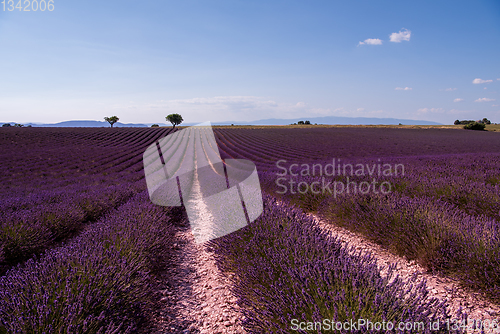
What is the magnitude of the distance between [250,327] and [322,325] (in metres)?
0.64

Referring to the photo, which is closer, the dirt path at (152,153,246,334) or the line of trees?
the dirt path at (152,153,246,334)

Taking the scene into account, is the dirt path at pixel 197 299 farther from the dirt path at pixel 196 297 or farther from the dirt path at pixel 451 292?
the dirt path at pixel 451 292

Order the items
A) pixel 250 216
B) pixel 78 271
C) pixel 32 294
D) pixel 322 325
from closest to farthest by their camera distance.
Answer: pixel 322 325, pixel 32 294, pixel 78 271, pixel 250 216

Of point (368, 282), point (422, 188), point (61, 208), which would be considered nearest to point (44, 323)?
point (368, 282)

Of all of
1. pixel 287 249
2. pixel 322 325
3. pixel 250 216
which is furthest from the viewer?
pixel 250 216

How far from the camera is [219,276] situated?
2754 millimetres

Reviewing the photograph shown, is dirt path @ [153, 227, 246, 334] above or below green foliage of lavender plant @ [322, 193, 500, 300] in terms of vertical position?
below

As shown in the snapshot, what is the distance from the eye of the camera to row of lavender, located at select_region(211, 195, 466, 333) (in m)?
1.25

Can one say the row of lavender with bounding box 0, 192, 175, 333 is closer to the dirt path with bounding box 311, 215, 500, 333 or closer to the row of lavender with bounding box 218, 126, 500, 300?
the dirt path with bounding box 311, 215, 500, 333

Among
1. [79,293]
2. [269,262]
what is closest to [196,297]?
[269,262]

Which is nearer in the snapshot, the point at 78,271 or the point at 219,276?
the point at 78,271

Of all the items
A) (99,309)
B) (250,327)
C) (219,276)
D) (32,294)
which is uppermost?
(32,294)

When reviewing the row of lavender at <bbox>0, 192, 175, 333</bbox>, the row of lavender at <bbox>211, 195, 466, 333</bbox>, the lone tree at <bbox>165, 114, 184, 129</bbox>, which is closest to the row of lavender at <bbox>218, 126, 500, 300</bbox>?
the row of lavender at <bbox>211, 195, 466, 333</bbox>

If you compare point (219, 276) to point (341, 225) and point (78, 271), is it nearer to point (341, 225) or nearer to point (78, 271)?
point (78, 271)
